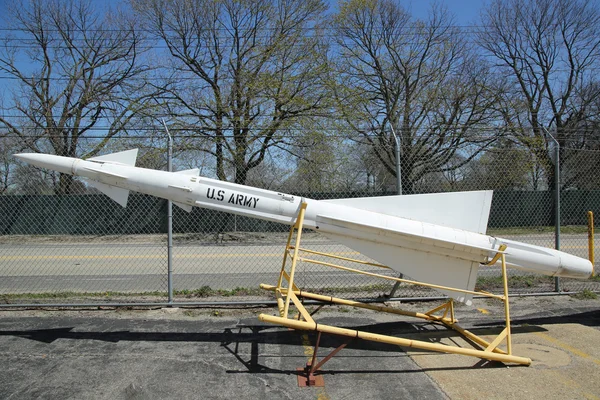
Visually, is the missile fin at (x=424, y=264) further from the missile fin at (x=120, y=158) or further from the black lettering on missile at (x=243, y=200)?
the missile fin at (x=120, y=158)

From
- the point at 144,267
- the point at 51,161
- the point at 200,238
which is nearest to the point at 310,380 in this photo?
the point at 51,161

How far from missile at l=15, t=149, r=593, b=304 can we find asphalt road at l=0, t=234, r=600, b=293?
11.2ft

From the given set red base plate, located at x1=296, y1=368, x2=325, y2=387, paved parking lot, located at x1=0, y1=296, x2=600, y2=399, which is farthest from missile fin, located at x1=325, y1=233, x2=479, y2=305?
red base plate, located at x1=296, y1=368, x2=325, y2=387

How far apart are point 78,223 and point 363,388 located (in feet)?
43.6

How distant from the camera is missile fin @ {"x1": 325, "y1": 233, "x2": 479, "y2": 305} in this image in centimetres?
496

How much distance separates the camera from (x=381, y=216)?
488 centimetres

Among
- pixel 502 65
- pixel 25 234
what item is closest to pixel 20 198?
pixel 25 234

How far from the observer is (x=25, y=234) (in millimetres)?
13664

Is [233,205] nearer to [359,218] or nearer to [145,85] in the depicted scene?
[359,218]

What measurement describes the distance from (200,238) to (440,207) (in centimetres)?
952

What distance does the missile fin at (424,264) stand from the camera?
4.96m

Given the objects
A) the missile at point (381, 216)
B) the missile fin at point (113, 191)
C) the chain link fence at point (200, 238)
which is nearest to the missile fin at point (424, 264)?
the missile at point (381, 216)

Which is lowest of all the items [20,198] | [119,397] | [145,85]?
[119,397]

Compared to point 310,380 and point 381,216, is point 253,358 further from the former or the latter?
point 381,216
